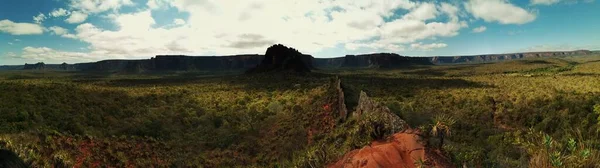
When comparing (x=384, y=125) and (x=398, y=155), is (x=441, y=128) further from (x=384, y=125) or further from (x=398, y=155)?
(x=384, y=125)

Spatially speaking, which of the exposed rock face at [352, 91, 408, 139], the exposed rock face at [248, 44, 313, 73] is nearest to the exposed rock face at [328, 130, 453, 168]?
the exposed rock face at [352, 91, 408, 139]

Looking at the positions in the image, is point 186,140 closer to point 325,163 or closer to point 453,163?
point 325,163

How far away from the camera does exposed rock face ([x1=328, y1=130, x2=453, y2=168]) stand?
10.3 meters

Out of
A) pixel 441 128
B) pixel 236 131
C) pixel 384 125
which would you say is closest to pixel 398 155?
pixel 441 128

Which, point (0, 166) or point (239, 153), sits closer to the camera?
point (0, 166)

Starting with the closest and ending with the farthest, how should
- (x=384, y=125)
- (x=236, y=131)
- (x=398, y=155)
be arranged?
(x=398, y=155) < (x=384, y=125) < (x=236, y=131)

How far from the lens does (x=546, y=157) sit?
751 cm

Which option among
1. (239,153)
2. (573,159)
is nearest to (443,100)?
(239,153)

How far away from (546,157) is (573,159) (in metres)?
0.53

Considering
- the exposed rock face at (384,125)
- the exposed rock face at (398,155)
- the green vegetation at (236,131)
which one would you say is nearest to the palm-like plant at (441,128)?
the green vegetation at (236,131)

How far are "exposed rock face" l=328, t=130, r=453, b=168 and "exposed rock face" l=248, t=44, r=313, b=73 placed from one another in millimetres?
94041

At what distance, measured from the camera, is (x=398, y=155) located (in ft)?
35.2

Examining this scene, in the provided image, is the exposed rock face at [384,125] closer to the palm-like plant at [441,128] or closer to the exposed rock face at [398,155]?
the exposed rock face at [398,155]

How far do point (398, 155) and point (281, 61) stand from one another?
352 feet
